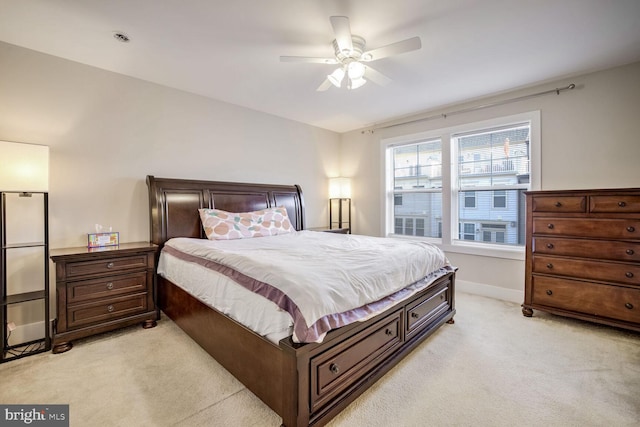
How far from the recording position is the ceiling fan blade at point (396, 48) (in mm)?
1925

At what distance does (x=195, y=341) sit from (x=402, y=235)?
11.1 ft

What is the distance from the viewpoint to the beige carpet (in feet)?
5.06

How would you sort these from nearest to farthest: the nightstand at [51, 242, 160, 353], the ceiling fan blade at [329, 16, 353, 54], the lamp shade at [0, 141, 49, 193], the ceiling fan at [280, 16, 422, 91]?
the ceiling fan blade at [329, 16, 353, 54], the ceiling fan at [280, 16, 422, 91], the lamp shade at [0, 141, 49, 193], the nightstand at [51, 242, 160, 353]

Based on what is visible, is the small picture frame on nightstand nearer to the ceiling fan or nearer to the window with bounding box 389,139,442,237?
the ceiling fan

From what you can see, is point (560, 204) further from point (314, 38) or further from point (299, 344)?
point (299, 344)

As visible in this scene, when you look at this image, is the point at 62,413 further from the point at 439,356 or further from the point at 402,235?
the point at 402,235

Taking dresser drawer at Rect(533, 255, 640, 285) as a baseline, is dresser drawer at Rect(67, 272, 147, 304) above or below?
below

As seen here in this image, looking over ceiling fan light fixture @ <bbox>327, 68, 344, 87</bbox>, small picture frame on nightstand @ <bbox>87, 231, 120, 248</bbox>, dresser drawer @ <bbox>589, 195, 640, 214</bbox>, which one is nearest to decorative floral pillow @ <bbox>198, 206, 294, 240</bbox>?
small picture frame on nightstand @ <bbox>87, 231, 120, 248</bbox>

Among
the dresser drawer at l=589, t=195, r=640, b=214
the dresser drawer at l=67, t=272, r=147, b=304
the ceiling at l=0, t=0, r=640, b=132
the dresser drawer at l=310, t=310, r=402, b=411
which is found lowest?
the dresser drawer at l=310, t=310, r=402, b=411

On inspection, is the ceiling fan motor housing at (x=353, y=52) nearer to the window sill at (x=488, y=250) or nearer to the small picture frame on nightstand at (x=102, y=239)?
the small picture frame on nightstand at (x=102, y=239)

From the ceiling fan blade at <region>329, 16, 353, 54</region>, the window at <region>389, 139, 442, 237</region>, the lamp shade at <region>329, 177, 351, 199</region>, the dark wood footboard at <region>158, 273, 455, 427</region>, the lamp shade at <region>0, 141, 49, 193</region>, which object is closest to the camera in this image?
the dark wood footboard at <region>158, 273, 455, 427</region>

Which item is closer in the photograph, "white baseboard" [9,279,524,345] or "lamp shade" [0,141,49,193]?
"lamp shade" [0,141,49,193]

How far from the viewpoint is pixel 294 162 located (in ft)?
14.9

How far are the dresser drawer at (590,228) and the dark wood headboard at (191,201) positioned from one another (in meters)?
3.14
